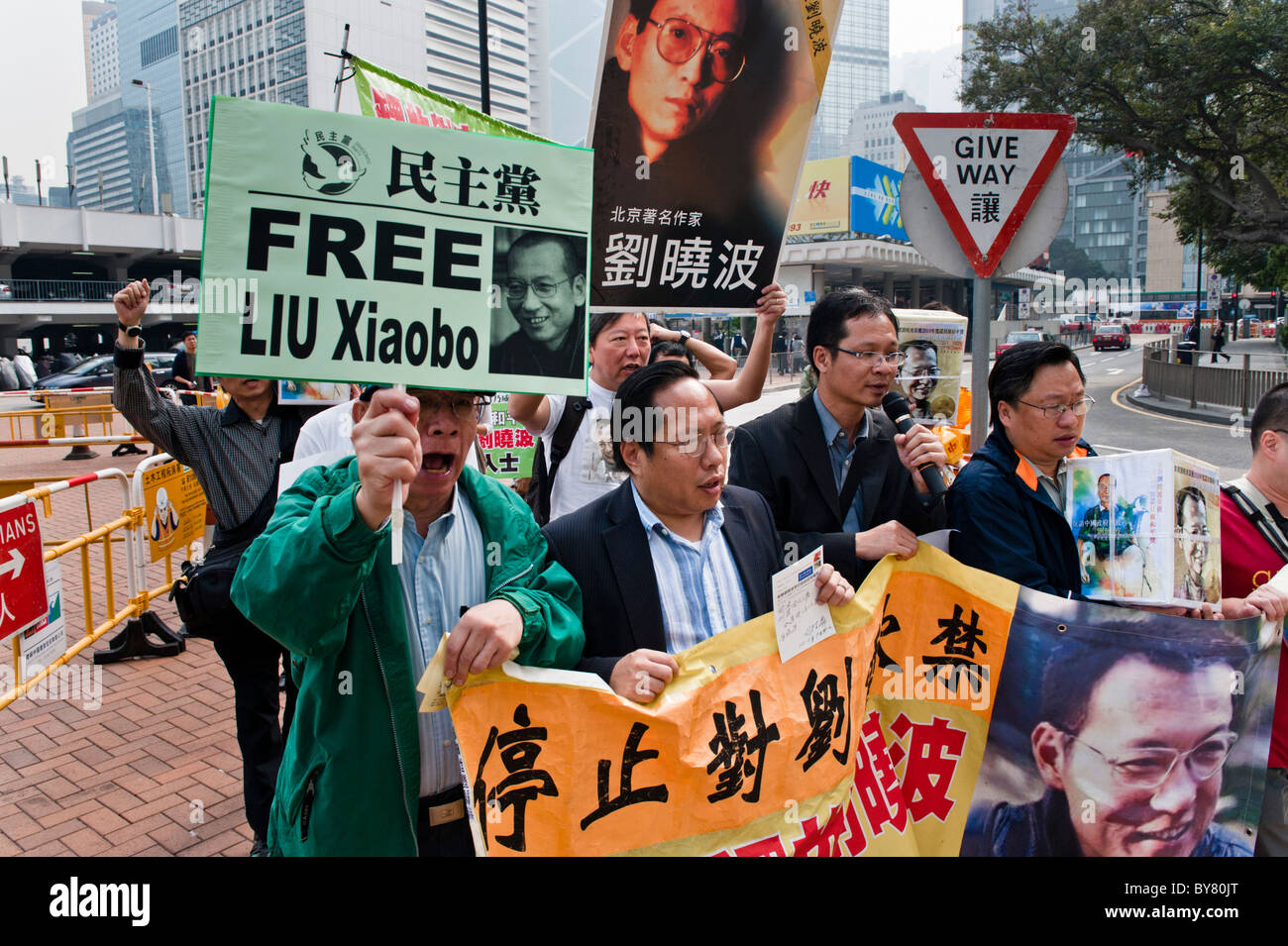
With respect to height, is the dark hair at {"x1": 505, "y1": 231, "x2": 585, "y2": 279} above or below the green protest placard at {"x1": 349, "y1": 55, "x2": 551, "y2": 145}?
below

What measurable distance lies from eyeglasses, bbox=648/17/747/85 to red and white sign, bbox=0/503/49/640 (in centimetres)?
418

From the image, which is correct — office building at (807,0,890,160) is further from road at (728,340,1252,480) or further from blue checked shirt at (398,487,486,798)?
blue checked shirt at (398,487,486,798)

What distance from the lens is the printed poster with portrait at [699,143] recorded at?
3.03 metres

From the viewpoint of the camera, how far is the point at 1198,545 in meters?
2.77

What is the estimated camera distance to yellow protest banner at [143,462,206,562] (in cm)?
670

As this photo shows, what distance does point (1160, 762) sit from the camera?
8.77 feet

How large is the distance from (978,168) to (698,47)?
128 centimetres

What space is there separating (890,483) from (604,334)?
158cm

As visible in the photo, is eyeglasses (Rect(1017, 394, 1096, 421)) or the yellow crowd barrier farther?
the yellow crowd barrier

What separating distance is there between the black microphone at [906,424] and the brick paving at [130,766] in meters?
3.11

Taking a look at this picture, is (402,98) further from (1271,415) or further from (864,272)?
(864,272)

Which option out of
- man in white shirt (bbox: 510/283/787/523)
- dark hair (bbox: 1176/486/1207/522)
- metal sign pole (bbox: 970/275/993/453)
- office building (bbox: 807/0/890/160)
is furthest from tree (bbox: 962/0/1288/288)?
office building (bbox: 807/0/890/160)

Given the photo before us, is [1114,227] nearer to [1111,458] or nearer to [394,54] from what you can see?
[394,54]
